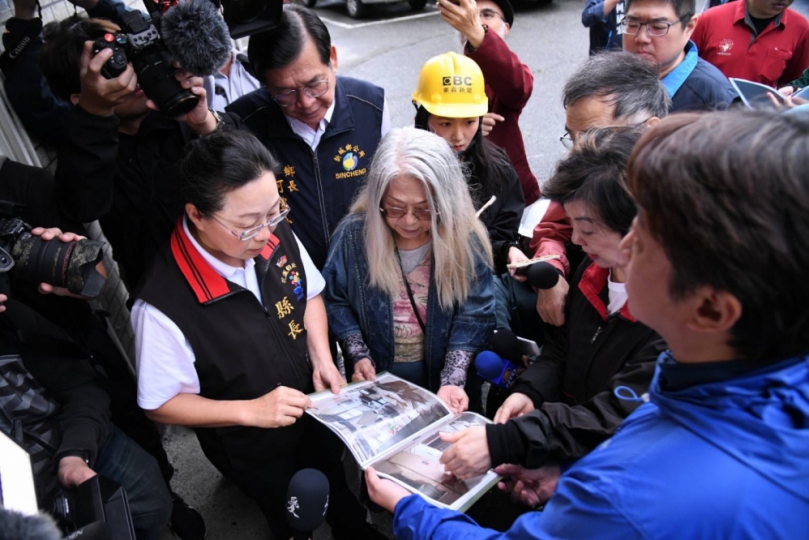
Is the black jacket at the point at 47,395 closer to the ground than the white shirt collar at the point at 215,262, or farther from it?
closer to the ground

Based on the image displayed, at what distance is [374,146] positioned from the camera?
2.66 meters

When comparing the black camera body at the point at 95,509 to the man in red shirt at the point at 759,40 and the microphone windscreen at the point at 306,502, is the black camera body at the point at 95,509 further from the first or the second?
the man in red shirt at the point at 759,40

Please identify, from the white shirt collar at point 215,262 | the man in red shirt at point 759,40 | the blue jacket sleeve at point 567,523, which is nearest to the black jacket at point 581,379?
the blue jacket sleeve at point 567,523

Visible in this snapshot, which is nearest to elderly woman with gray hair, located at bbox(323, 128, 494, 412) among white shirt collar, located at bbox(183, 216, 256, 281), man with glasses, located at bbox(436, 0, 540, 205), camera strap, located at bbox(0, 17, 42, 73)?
white shirt collar, located at bbox(183, 216, 256, 281)

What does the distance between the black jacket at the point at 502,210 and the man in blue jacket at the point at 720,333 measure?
1.68 metres

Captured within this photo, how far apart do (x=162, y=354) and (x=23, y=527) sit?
928mm

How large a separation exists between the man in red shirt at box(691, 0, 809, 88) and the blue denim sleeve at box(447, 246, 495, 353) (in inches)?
→ 108

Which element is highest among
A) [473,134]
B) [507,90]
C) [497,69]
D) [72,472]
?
[497,69]

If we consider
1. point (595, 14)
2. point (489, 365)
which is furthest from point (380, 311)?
point (595, 14)

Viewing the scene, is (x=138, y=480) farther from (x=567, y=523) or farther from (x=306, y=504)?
(x=567, y=523)

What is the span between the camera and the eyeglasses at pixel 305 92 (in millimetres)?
2361

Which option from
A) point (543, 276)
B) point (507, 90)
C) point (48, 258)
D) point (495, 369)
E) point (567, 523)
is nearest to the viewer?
point (567, 523)

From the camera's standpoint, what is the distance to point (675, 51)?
274 centimetres

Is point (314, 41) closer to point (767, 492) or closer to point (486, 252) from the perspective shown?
point (486, 252)
